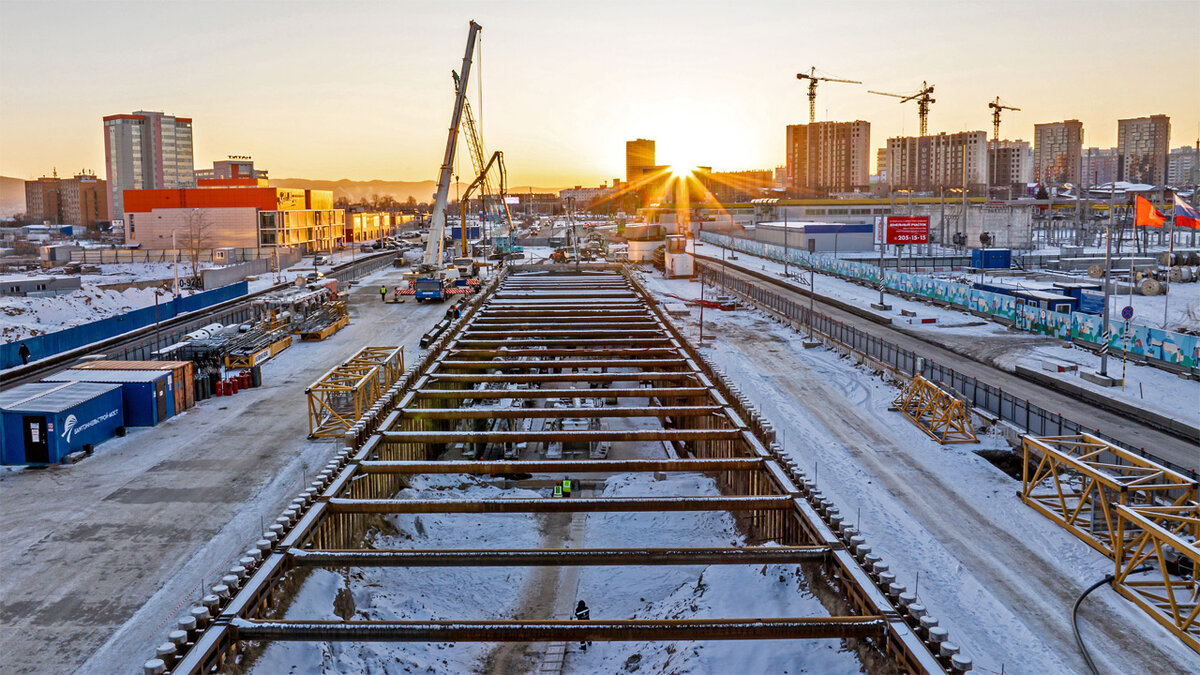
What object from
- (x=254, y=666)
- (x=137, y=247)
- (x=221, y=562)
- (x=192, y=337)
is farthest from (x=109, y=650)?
(x=137, y=247)

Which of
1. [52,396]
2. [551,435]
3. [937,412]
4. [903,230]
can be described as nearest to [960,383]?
[937,412]

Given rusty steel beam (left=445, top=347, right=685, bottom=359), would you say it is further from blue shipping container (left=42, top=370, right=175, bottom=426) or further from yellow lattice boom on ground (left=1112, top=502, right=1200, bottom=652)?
yellow lattice boom on ground (left=1112, top=502, right=1200, bottom=652)

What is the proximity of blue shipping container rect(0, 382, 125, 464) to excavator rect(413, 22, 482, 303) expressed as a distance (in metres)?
43.8

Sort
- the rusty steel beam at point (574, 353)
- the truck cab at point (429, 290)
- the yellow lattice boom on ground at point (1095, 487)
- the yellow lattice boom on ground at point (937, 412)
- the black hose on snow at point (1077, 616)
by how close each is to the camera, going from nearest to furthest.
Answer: the black hose on snow at point (1077, 616), the yellow lattice boom on ground at point (1095, 487), the rusty steel beam at point (574, 353), the yellow lattice boom on ground at point (937, 412), the truck cab at point (429, 290)

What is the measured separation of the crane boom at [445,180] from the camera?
91.1 meters

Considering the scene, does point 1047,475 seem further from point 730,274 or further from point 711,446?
point 730,274

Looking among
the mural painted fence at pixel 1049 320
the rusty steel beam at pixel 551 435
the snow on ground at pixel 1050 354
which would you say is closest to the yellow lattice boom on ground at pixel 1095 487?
the rusty steel beam at pixel 551 435

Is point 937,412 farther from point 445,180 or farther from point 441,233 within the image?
point 445,180

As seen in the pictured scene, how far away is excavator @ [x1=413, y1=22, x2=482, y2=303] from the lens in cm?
7950

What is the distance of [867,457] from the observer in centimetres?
3180

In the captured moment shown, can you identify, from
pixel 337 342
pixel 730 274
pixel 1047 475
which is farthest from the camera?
pixel 730 274

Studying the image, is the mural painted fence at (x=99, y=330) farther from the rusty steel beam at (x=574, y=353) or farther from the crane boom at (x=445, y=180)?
the rusty steel beam at (x=574, y=353)

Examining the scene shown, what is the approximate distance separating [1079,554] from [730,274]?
77960 mm

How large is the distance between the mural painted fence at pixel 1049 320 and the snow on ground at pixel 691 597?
28693 mm
